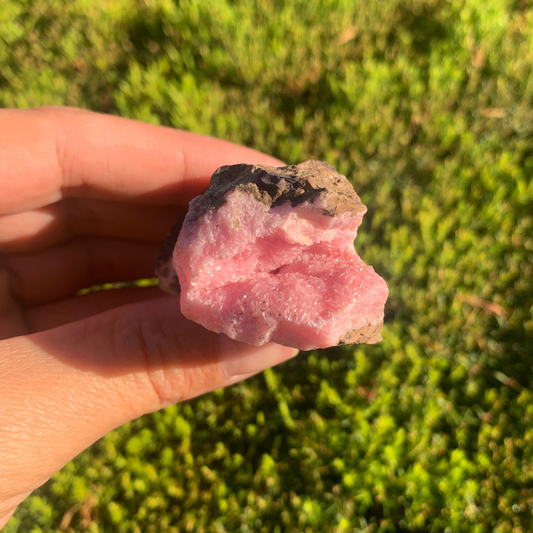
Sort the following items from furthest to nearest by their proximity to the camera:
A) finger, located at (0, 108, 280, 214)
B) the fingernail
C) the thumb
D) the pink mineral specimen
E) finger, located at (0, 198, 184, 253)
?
finger, located at (0, 198, 184, 253) < finger, located at (0, 108, 280, 214) < the fingernail < the thumb < the pink mineral specimen

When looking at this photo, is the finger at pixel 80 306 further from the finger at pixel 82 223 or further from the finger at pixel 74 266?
the finger at pixel 82 223

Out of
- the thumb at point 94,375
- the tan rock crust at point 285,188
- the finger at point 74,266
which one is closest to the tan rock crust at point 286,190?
the tan rock crust at point 285,188

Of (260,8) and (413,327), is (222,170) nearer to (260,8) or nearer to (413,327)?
(413,327)

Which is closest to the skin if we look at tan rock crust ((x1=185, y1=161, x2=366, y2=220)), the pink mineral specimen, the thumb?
the thumb

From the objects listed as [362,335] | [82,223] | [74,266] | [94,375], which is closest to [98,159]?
[82,223]

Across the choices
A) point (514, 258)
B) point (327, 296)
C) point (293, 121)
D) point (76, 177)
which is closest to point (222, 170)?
point (327, 296)

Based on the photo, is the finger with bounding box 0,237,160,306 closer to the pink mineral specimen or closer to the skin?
the skin

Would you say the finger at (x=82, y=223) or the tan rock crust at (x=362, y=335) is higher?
the tan rock crust at (x=362, y=335)
